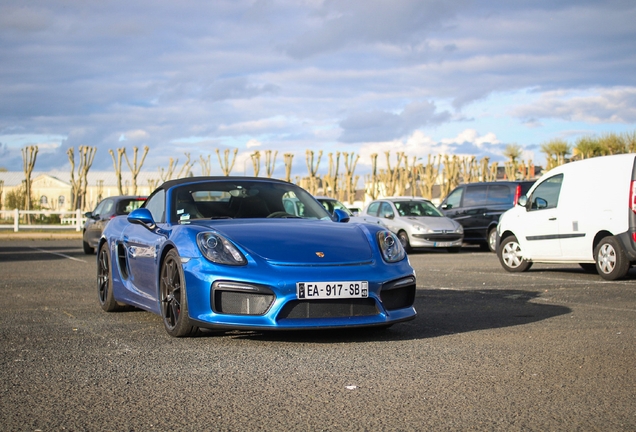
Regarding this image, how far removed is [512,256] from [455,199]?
29.8 ft

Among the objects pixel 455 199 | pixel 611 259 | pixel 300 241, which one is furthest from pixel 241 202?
pixel 455 199

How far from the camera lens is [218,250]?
6.00 metres

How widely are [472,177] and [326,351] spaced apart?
6329cm

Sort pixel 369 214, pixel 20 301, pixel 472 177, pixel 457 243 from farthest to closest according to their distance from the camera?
pixel 472 177
pixel 369 214
pixel 457 243
pixel 20 301

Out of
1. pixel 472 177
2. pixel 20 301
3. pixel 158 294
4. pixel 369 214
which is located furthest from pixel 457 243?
pixel 472 177

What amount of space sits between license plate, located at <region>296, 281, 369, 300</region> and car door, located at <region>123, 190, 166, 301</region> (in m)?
1.41

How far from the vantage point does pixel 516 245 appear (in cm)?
1330

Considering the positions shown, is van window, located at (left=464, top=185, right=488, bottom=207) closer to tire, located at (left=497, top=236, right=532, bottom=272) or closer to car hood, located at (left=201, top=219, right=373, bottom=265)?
tire, located at (left=497, top=236, right=532, bottom=272)

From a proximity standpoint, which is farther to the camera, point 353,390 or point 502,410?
point 353,390

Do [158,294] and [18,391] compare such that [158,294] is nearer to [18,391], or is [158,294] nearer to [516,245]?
[18,391]

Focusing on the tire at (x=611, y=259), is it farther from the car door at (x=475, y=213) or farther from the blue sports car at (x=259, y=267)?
the car door at (x=475, y=213)

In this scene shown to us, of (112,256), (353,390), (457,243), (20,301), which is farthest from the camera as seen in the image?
(457,243)

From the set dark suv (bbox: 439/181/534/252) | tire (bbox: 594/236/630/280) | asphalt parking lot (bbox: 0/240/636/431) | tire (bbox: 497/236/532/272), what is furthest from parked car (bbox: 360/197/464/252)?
asphalt parking lot (bbox: 0/240/636/431)

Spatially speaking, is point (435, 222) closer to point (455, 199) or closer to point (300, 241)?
point (455, 199)
